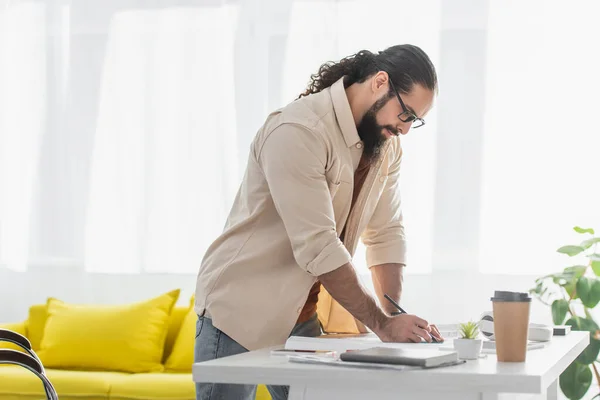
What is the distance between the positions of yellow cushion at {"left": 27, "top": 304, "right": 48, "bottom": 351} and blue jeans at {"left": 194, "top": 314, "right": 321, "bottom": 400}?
8.45 feet

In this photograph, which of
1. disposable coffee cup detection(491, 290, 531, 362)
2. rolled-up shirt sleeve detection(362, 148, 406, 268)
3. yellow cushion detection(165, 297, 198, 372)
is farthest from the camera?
yellow cushion detection(165, 297, 198, 372)

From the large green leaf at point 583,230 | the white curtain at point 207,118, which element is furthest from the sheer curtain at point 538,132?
the large green leaf at point 583,230

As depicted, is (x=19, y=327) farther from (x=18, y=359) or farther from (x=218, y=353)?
(x=218, y=353)

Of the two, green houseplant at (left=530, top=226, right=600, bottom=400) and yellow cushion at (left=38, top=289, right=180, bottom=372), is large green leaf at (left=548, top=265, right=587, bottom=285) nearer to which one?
green houseplant at (left=530, top=226, right=600, bottom=400)

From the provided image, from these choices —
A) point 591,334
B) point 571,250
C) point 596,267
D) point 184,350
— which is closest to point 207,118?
point 184,350

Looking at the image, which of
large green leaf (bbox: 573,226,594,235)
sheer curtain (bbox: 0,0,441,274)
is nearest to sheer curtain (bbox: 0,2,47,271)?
sheer curtain (bbox: 0,0,441,274)

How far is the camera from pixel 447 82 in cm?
419

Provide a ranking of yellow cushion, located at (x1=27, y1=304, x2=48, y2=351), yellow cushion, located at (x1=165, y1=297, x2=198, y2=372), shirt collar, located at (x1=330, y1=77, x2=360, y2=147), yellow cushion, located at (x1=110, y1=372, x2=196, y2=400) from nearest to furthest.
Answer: shirt collar, located at (x1=330, y1=77, x2=360, y2=147), yellow cushion, located at (x1=110, y1=372, x2=196, y2=400), yellow cushion, located at (x1=165, y1=297, x2=198, y2=372), yellow cushion, located at (x1=27, y1=304, x2=48, y2=351)

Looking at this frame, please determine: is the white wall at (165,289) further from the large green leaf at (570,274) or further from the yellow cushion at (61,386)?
the yellow cushion at (61,386)

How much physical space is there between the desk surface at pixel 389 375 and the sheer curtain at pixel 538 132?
268cm

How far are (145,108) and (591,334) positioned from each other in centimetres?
250

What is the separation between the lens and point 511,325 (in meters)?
1.44

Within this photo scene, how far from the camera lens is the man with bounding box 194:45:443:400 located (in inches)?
70.8

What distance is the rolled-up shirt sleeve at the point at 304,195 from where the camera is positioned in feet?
5.85
